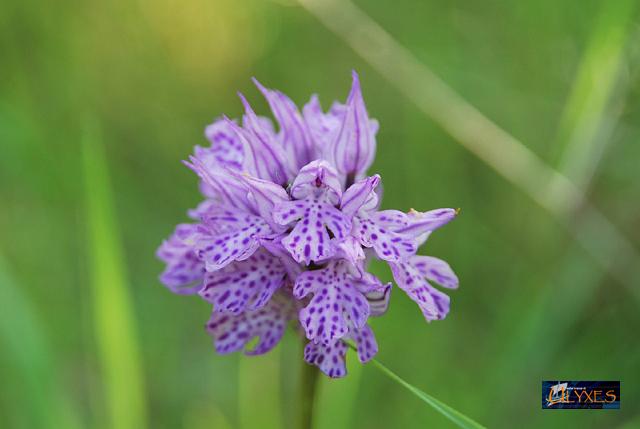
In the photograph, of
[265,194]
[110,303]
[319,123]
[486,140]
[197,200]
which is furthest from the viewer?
[197,200]

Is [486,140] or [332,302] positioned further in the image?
[486,140]

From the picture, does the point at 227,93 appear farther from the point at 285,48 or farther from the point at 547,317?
the point at 547,317

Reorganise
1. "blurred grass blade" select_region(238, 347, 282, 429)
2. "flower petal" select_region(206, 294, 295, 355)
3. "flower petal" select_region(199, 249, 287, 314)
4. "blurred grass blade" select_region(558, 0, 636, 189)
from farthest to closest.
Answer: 1. "blurred grass blade" select_region(558, 0, 636, 189)
2. "blurred grass blade" select_region(238, 347, 282, 429)
3. "flower petal" select_region(206, 294, 295, 355)
4. "flower petal" select_region(199, 249, 287, 314)

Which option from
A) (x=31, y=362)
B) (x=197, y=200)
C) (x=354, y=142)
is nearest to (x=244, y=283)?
(x=354, y=142)

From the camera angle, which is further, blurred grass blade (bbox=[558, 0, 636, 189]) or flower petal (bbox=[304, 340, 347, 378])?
blurred grass blade (bbox=[558, 0, 636, 189])

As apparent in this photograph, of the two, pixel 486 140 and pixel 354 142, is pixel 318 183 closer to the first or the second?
pixel 354 142

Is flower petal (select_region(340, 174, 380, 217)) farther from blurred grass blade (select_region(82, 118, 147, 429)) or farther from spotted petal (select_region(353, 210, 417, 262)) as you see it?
blurred grass blade (select_region(82, 118, 147, 429))

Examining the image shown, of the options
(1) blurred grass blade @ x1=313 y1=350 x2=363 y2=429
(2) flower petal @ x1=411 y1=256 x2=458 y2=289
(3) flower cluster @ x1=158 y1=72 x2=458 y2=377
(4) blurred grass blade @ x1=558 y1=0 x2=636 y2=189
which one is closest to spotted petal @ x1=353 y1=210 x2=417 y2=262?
(3) flower cluster @ x1=158 y1=72 x2=458 y2=377
